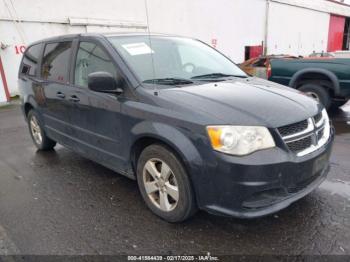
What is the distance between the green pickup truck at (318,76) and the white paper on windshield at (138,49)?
4.73 metres

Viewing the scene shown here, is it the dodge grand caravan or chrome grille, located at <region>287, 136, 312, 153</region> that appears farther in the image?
chrome grille, located at <region>287, 136, 312, 153</region>

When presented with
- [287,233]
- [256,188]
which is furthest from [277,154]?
[287,233]

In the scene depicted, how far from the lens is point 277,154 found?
2439 millimetres

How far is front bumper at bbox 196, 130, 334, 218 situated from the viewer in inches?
93.7

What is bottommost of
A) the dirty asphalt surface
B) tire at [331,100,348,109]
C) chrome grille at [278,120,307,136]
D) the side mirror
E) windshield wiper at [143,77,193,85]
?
tire at [331,100,348,109]

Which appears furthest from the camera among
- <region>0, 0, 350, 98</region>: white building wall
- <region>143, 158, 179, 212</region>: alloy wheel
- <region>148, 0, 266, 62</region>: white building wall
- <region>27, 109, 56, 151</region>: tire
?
<region>148, 0, 266, 62</region>: white building wall

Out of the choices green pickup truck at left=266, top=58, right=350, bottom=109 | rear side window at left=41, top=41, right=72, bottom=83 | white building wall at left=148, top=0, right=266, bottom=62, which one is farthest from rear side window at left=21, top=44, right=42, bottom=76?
white building wall at left=148, top=0, right=266, bottom=62

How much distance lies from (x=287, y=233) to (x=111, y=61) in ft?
7.63

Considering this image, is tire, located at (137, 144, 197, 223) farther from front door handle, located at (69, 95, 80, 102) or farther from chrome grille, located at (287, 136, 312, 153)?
front door handle, located at (69, 95, 80, 102)

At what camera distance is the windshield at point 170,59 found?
324cm

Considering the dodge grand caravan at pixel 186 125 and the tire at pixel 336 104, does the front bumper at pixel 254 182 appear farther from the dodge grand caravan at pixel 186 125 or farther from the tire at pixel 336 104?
the tire at pixel 336 104

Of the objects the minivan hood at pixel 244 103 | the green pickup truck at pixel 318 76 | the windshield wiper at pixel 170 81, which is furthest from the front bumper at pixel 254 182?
the green pickup truck at pixel 318 76

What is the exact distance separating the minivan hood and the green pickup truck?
4041 millimetres

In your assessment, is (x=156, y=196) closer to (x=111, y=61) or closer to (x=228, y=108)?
(x=228, y=108)
